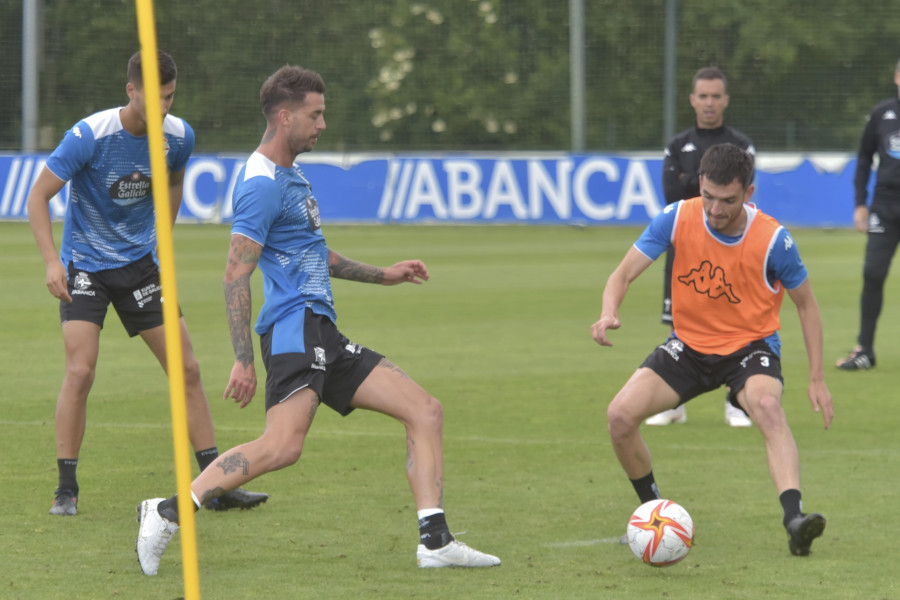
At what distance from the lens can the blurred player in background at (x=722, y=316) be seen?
5938mm

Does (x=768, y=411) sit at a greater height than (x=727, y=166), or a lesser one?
lesser

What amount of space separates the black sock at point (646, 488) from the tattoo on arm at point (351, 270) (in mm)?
1450

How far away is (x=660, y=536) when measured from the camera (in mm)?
5629

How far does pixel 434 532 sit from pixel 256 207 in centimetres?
149

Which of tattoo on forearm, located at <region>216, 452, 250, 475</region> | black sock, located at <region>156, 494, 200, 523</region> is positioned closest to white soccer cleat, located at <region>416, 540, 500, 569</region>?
tattoo on forearm, located at <region>216, 452, 250, 475</region>

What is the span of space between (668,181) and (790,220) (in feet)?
59.0

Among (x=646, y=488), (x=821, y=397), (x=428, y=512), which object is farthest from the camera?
(x=646, y=488)

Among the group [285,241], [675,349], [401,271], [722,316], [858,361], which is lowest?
[858,361]

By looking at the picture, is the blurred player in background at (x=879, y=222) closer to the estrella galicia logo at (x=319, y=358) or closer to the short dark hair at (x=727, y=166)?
the short dark hair at (x=727, y=166)

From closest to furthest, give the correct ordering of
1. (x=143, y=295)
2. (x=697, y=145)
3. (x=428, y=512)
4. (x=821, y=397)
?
(x=428, y=512) < (x=821, y=397) < (x=143, y=295) < (x=697, y=145)

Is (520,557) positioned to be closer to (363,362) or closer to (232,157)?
(363,362)

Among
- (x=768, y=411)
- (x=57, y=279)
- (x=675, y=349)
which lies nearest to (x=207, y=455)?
(x=57, y=279)

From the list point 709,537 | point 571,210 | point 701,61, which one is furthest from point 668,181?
point 701,61

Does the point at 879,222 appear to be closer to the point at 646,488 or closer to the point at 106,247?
the point at 646,488
